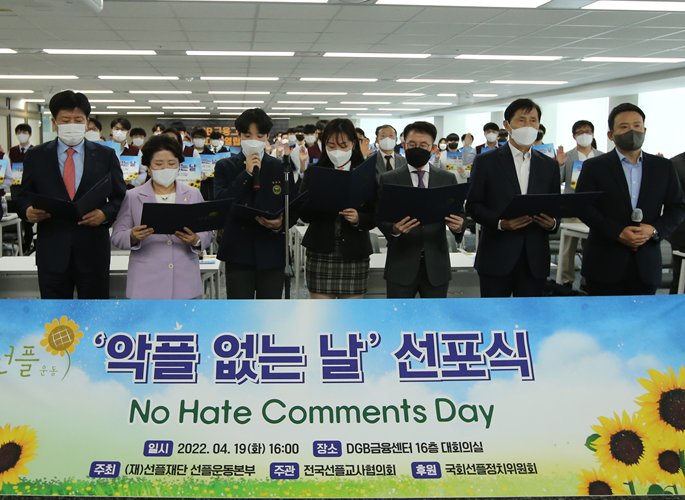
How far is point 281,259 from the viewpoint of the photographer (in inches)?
122

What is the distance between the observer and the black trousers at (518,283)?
3.03m

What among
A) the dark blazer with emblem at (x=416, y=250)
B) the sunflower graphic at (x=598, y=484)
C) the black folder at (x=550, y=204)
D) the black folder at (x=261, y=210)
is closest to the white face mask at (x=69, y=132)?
the black folder at (x=261, y=210)

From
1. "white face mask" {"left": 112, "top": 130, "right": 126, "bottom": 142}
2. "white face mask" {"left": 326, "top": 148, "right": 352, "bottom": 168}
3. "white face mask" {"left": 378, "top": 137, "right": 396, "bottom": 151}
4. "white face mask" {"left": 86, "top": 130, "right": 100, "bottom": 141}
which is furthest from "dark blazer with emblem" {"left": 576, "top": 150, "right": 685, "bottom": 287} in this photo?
"white face mask" {"left": 112, "top": 130, "right": 126, "bottom": 142}

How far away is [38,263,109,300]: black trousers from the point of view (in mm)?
2994

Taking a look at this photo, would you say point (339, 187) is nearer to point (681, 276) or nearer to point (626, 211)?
point (626, 211)

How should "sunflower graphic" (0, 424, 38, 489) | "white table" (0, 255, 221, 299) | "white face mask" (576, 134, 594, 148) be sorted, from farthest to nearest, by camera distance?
"white face mask" (576, 134, 594, 148)
"white table" (0, 255, 221, 299)
"sunflower graphic" (0, 424, 38, 489)

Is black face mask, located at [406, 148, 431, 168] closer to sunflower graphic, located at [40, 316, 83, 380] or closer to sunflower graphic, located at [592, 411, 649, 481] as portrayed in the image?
sunflower graphic, located at [592, 411, 649, 481]

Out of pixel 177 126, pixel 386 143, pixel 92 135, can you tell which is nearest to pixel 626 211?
pixel 386 143

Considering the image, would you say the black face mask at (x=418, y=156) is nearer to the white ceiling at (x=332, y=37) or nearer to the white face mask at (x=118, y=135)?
the white ceiling at (x=332, y=37)

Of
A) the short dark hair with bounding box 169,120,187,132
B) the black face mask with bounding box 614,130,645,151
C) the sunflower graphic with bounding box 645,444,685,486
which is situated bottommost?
the sunflower graphic with bounding box 645,444,685,486

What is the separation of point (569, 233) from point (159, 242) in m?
4.00

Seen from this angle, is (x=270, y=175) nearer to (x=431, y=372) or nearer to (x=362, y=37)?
(x=431, y=372)

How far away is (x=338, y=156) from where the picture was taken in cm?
305

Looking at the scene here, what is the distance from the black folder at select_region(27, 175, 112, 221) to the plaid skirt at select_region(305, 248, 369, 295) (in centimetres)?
102
